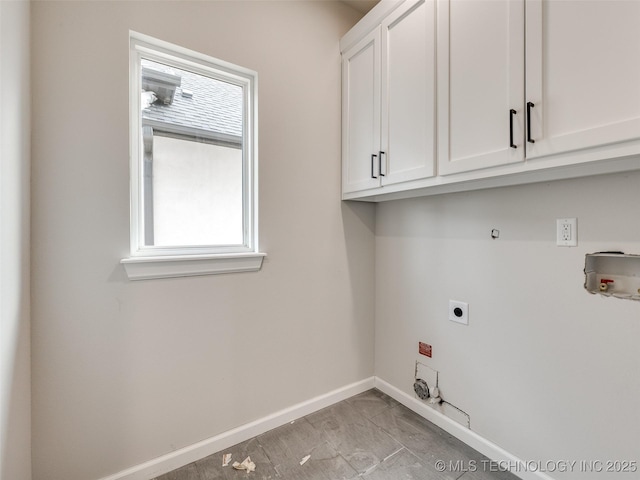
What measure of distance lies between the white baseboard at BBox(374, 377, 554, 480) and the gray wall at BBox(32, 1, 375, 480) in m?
0.36

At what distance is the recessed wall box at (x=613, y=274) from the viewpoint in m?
1.12

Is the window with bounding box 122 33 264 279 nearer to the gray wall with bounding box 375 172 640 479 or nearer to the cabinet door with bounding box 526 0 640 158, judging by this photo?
the gray wall with bounding box 375 172 640 479

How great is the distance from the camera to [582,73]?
0.97 meters

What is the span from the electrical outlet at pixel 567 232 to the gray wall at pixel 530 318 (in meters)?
0.02

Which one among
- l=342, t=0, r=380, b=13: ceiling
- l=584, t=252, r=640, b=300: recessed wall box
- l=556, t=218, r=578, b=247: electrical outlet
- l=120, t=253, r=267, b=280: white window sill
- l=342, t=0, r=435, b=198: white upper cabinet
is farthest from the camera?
l=342, t=0, r=380, b=13: ceiling

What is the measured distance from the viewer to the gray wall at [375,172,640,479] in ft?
3.75

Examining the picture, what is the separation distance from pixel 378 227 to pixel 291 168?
820 mm

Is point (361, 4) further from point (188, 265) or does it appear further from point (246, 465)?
point (246, 465)

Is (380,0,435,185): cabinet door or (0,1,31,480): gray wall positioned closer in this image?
(0,1,31,480): gray wall

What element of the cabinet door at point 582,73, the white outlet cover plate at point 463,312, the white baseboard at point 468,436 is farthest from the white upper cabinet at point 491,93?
the white baseboard at point 468,436

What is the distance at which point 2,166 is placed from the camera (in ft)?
2.92

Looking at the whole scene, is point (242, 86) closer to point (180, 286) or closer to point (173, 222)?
point (173, 222)

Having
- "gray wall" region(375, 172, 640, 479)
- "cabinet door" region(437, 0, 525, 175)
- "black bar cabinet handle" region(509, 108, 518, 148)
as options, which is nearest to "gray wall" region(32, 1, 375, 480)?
"gray wall" region(375, 172, 640, 479)

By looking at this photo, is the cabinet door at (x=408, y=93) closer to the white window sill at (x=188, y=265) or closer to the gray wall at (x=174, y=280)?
the gray wall at (x=174, y=280)
